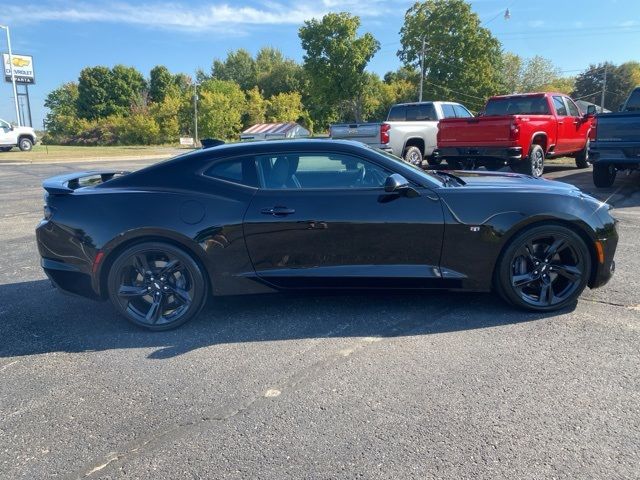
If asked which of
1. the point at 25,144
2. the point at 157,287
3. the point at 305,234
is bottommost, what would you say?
the point at 157,287

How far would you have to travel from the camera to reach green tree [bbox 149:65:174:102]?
71.2 metres

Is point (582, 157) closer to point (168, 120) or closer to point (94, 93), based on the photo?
point (168, 120)

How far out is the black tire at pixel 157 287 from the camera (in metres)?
3.86

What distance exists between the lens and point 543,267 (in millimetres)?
3936

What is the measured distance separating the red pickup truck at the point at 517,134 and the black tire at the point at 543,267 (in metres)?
6.93

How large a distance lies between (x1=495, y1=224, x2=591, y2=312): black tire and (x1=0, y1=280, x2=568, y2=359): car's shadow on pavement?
15 centimetres

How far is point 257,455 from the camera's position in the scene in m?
2.40

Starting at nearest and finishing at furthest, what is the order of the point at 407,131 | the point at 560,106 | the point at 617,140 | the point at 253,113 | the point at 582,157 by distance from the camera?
the point at 617,140 → the point at 560,106 → the point at 407,131 → the point at 582,157 → the point at 253,113

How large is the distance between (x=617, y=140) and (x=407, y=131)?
531cm

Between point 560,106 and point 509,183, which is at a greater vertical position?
point 560,106

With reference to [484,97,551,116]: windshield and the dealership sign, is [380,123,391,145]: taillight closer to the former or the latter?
[484,97,551,116]: windshield

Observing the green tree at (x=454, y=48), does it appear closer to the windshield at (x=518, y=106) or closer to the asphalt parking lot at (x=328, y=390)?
the windshield at (x=518, y=106)

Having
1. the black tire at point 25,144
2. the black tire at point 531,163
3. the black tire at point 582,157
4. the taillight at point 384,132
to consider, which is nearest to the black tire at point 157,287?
the black tire at point 531,163

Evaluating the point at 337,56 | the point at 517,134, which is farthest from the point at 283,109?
the point at 517,134
